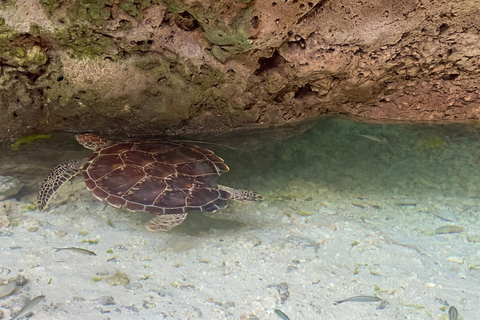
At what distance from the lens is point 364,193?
375 cm

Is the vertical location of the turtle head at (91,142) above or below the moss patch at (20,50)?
below

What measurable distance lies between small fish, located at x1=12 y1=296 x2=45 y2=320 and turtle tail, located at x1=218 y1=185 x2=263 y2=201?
1554 millimetres

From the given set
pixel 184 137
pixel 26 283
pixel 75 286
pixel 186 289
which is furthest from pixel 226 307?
pixel 184 137

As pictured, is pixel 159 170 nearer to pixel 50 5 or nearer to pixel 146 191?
pixel 146 191

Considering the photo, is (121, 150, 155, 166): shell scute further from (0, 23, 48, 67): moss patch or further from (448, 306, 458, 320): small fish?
(448, 306, 458, 320): small fish

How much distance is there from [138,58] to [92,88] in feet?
1.60

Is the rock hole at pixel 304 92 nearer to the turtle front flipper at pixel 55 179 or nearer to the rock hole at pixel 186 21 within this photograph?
the rock hole at pixel 186 21

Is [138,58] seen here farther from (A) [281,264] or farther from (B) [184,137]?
(A) [281,264]

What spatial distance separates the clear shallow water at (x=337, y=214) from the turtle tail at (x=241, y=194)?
0.10m

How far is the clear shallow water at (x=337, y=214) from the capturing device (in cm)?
270

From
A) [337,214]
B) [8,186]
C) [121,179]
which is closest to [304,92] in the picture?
[337,214]

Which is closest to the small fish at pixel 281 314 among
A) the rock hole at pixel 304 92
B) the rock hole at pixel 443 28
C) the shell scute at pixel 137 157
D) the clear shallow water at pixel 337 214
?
the clear shallow water at pixel 337 214

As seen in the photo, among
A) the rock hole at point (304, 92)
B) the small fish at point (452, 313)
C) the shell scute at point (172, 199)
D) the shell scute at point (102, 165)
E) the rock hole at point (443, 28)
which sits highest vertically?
the rock hole at point (443, 28)

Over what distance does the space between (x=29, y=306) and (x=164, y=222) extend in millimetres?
1100
